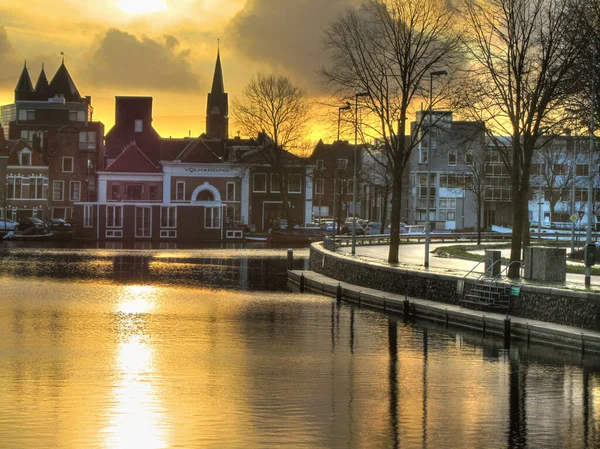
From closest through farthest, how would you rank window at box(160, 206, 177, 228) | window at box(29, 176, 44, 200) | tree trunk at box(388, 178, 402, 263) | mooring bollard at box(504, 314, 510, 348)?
1. mooring bollard at box(504, 314, 510, 348)
2. tree trunk at box(388, 178, 402, 263)
3. window at box(160, 206, 177, 228)
4. window at box(29, 176, 44, 200)

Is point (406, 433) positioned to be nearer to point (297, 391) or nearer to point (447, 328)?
point (297, 391)

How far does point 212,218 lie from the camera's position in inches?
3834

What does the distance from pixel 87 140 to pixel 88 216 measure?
16582mm

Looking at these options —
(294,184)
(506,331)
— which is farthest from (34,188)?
(506,331)

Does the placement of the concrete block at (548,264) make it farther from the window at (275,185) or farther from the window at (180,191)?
the window at (180,191)

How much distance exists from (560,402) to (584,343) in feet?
19.0

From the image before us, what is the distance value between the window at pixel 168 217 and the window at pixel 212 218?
2.97 metres

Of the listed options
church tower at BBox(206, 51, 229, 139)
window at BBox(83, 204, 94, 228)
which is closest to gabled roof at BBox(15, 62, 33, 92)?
church tower at BBox(206, 51, 229, 139)

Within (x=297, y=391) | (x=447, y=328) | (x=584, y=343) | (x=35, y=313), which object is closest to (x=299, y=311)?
(x=447, y=328)

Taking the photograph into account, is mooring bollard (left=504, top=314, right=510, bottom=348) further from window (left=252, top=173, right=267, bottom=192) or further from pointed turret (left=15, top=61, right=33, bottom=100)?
pointed turret (left=15, top=61, right=33, bottom=100)

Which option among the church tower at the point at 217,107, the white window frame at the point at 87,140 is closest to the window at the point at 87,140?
the white window frame at the point at 87,140

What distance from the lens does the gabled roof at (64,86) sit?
136 meters

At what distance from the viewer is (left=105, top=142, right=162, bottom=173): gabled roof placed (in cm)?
10462

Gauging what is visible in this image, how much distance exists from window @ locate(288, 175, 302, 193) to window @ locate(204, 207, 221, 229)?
10.6 meters
